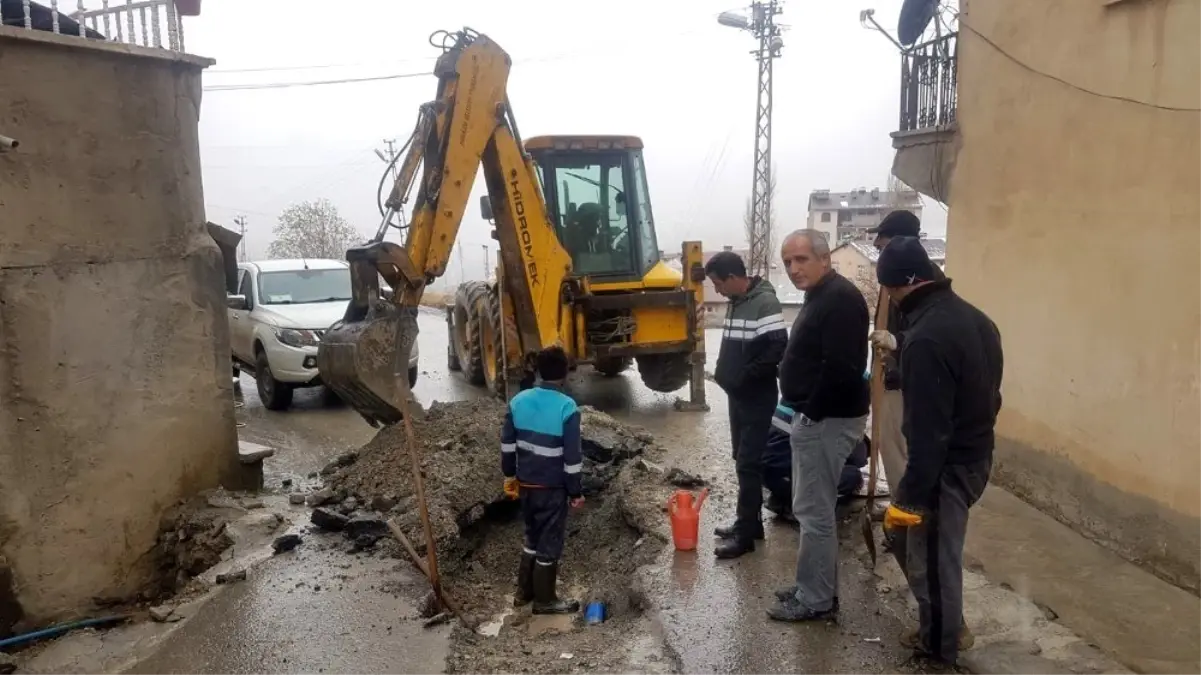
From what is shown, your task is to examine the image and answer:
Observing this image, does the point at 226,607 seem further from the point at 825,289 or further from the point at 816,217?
the point at 816,217

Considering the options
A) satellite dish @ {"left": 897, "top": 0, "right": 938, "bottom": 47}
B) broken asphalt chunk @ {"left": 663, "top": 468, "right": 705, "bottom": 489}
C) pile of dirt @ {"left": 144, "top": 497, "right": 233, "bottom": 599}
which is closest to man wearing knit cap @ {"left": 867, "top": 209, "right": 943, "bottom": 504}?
broken asphalt chunk @ {"left": 663, "top": 468, "right": 705, "bottom": 489}

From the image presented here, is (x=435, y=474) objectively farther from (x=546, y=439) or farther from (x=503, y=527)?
(x=546, y=439)

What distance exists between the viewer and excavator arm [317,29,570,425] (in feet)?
20.4

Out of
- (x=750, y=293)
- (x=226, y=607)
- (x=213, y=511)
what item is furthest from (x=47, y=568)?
(x=750, y=293)

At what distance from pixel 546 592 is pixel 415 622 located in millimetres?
771

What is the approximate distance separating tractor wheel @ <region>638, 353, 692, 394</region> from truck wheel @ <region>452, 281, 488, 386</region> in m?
2.34

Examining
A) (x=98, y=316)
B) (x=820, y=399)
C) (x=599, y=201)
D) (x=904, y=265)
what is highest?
(x=599, y=201)

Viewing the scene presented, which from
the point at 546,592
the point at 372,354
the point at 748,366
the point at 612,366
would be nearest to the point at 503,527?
the point at 546,592

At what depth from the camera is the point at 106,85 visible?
18.1 feet

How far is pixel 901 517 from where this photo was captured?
3.39 meters

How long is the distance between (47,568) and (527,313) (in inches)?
179

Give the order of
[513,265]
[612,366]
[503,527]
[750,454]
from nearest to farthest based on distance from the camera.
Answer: [750,454] → [503,527] → [513,265] → [612,366]

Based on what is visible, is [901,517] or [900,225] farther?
[900,225]

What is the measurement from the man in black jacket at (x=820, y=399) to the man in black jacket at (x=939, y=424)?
0.50 m
